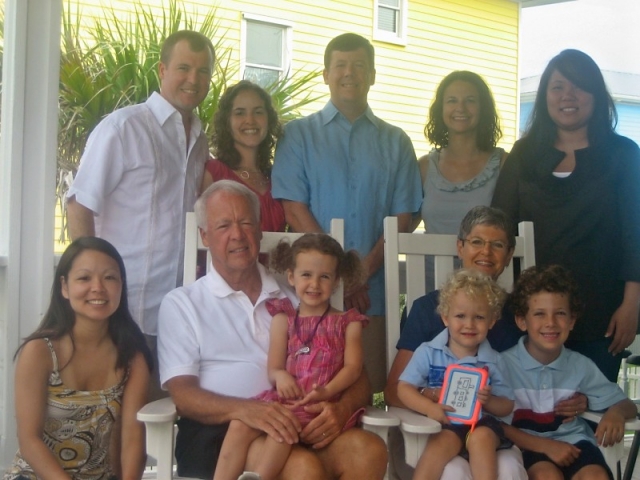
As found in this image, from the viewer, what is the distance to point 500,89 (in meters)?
9.92

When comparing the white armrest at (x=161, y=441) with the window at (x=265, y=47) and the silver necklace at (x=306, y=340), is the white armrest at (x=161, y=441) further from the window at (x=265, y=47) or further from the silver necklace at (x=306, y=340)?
the window at (x=265, y=47)

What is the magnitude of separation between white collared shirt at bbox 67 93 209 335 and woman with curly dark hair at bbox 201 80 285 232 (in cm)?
31

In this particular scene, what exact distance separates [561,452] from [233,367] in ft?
3.27

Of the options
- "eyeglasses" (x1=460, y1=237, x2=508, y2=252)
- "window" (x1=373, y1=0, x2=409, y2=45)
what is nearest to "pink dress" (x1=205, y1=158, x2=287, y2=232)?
"eyeglasses" (x1=460, y1=237, x2=508, y2=252)

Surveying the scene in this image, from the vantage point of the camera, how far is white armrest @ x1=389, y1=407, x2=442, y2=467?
2.07 meters

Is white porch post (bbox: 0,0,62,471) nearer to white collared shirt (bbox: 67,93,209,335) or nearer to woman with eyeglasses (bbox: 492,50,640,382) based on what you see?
white collared shirt (bbox: 67,93,209,335)

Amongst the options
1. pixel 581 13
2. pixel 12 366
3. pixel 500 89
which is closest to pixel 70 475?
pixel 12 366

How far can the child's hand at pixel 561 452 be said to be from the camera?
223 cm

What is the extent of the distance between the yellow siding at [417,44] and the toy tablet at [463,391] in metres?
6.21

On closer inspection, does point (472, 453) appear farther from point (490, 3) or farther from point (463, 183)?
point (490, 3)

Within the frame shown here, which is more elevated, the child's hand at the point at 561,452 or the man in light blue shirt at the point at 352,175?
the man in light blue shirt at the point at 352,175

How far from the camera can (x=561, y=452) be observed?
224 cm

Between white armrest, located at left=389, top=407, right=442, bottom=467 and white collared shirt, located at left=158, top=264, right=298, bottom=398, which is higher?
white collared shirt, located at left=158, top=264, right=298, bottom=398

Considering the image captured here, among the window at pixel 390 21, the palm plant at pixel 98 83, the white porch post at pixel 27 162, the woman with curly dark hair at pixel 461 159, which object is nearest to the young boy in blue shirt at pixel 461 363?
the woman with curly dark hair at pixel 461 159
